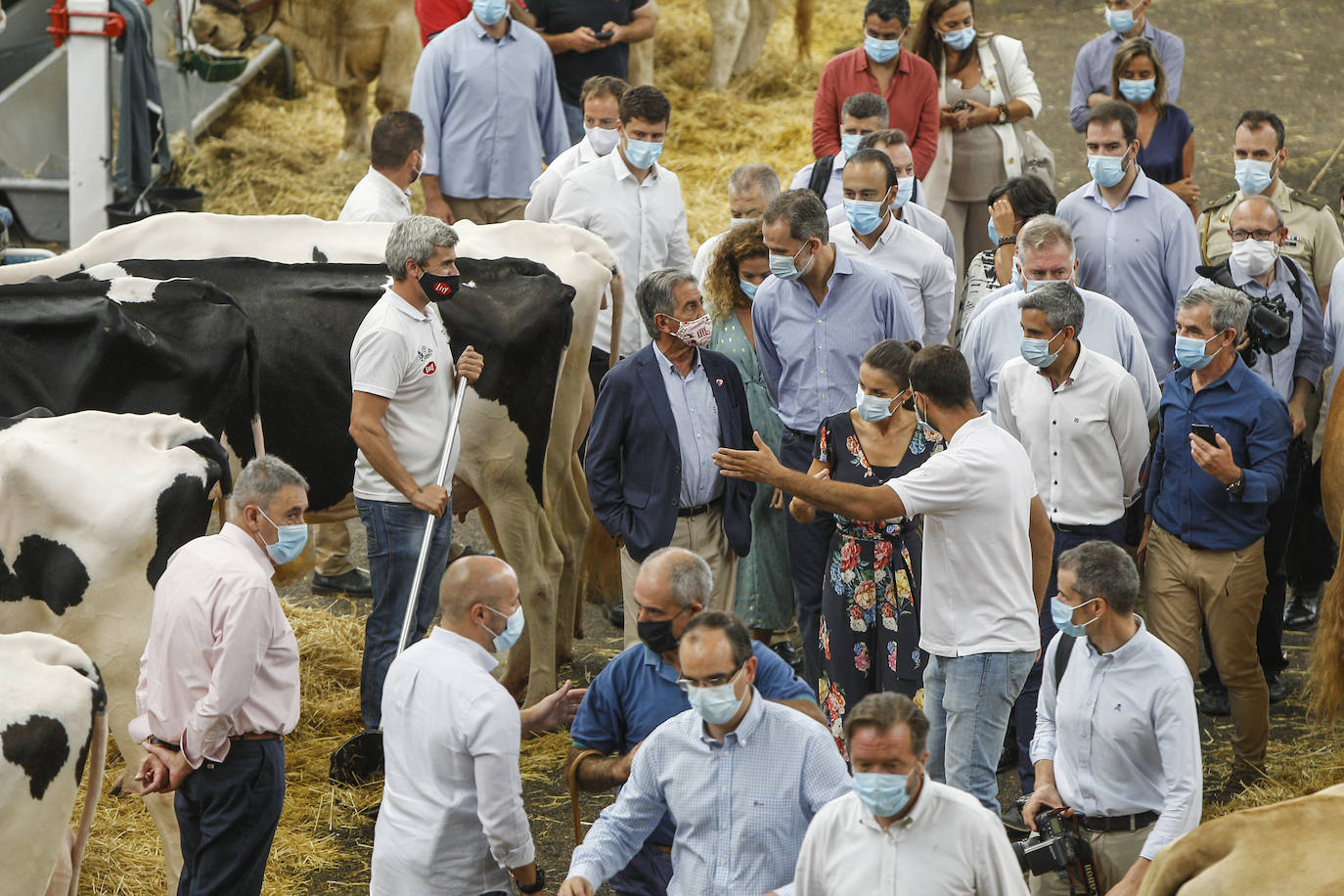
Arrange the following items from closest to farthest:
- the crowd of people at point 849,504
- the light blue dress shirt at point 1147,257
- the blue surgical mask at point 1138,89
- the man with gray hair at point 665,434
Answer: the crowd of people at point 849,504 < the man with gray hair at point 665,434 < the light blue dress shirt at point 1147,257 < the blue surgical mask at point 1138,89

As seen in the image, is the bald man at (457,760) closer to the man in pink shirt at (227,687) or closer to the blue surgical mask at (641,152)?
the man in pink shirt at (227,687)

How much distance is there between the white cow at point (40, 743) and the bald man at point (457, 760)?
0.90 meters

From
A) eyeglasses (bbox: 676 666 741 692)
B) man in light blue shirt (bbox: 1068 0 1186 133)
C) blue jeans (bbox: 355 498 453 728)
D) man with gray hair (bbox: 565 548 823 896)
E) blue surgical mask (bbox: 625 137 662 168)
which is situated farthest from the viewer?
man in light blue shirt (bbox: 1068 0 1186 133)

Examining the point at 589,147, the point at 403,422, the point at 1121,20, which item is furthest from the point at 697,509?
the point at 1121,20

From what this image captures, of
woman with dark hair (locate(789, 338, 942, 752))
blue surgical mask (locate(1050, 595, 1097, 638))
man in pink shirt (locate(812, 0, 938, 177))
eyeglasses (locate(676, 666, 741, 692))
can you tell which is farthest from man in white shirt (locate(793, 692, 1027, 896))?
man in pink shirt (locate(812, 0, 938, 177))

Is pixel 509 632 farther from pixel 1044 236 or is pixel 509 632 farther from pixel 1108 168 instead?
pixel 1108 168

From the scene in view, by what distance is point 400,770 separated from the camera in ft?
15.5

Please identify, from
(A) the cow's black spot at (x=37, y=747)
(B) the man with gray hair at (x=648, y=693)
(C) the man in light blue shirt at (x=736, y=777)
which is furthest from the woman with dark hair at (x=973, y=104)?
(A) the cow's black spot at (x=37, y=747)

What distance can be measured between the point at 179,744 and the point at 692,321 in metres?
2.68

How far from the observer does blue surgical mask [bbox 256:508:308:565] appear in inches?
205

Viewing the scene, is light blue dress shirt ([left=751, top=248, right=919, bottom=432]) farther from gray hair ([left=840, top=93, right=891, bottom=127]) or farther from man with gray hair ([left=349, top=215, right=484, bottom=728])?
gray hair ([left=840, top=93, right=891, bottom=127])

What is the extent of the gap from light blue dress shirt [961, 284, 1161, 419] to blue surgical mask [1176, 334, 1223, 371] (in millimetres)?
276

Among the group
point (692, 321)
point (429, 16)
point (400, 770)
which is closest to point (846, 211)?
point (692, 321)

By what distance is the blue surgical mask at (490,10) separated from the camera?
9.57m
